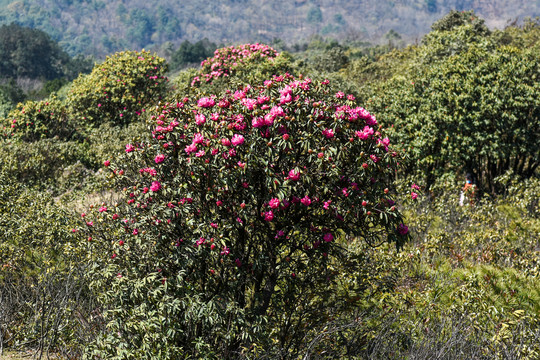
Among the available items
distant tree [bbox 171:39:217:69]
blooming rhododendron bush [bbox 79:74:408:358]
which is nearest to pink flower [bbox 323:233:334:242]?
blooming rhododendron bush [bbox 79:74:408:358]

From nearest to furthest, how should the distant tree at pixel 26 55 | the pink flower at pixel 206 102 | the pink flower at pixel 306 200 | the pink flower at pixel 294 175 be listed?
the pink flower at pixel 294 175 < the pink flower at pixel 306 200 < the pink flower at pixel 206 102 < the distant tree at pixel 26 55

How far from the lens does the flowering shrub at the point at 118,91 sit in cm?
1720

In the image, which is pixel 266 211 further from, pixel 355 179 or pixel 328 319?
pixel 328 319

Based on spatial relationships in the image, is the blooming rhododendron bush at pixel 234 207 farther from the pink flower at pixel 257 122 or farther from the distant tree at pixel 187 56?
the distant tree at pixel 187 56

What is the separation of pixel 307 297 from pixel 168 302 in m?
1.66

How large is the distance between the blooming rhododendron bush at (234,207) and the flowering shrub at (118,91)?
43.5 ft

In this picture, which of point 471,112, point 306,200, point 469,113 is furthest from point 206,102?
point 471,112

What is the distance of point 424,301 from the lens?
601cm

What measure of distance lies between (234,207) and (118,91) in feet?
46.5

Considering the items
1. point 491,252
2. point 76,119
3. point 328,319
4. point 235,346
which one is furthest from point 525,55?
→ point 76,119

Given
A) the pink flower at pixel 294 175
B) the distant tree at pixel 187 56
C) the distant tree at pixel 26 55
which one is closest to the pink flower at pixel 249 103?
the pink flower at pixel 294 175

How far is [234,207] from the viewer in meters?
4.68

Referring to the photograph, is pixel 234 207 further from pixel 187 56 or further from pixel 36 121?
pixel 187 56

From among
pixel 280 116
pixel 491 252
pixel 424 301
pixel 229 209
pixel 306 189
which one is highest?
pixel 280 116
